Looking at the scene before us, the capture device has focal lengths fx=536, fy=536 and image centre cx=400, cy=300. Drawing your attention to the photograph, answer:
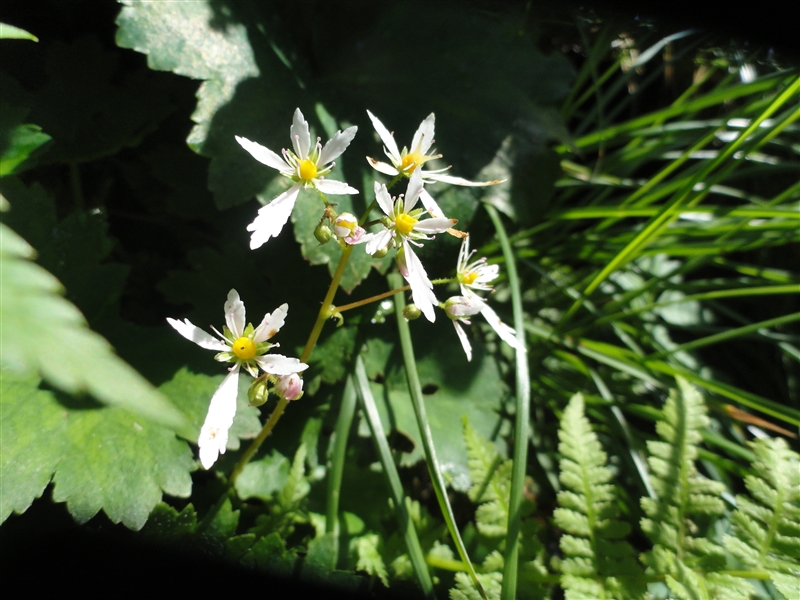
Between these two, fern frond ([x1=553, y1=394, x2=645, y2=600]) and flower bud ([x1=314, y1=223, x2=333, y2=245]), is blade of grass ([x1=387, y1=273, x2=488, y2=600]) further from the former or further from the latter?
flower bud ([x1=314, y1=223, x2=333, y2=245])

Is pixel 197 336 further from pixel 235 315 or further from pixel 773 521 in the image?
pixel 773 521

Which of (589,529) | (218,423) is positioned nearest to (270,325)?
(218,423)

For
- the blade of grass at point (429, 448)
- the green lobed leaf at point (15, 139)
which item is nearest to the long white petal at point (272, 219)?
the blade of grass at point (429, 448)

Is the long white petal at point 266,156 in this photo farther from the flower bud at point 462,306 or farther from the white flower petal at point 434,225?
the flower bud at point 462,306

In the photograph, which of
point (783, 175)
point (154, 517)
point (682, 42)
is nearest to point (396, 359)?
point (154, 517)

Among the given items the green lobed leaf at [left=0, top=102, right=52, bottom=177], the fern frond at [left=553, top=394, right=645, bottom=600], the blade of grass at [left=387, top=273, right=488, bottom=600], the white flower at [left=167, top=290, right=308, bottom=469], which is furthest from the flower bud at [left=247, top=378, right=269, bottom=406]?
the fern frond at [left=553, top=394, right=645, bottom=600]

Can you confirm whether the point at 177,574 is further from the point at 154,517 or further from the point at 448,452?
the point at 448,452

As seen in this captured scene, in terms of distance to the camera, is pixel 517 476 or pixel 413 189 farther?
pixel 517 476
